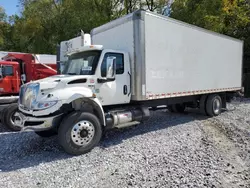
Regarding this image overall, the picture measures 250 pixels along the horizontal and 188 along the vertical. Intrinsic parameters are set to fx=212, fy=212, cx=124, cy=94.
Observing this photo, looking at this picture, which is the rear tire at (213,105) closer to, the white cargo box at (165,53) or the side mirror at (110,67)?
the white cargo box at (165,53)

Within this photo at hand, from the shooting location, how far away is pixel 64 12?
824 inches

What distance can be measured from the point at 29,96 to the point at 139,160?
9.88 feet

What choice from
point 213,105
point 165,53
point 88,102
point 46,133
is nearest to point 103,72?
point 88,102

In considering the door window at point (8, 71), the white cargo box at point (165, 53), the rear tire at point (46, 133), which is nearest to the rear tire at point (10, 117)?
the door window at point (8, 71)

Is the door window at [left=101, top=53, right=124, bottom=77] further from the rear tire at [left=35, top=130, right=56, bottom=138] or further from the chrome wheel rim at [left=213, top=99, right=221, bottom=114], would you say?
the chrome wheel rim at [left=213, top=99, right=221, bottom=114]

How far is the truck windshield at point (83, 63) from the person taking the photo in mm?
5648

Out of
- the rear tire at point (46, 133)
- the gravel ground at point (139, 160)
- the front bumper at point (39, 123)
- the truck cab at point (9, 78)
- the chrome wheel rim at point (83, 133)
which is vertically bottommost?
the gravel ground at point (139, 160)

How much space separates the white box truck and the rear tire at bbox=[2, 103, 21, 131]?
950 millimetres

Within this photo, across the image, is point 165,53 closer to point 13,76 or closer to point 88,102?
point 88,102

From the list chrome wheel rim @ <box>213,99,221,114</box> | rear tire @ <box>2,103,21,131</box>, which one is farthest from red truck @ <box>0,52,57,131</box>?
chrome wheel rim @ <box>213,99,221,114</box>

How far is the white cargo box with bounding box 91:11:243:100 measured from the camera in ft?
19.8

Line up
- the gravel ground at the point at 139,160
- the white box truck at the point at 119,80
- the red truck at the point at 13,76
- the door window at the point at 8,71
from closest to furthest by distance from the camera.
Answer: the gravel ground at the point at 139,160 → the white box truck at the point at 119,80 → the red truck at the point at 13,76 → the door window at the point at 8,71

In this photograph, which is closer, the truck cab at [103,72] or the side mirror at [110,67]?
the truck cab at [103,72]

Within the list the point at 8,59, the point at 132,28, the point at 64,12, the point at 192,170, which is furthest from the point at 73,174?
the point at 64,12
